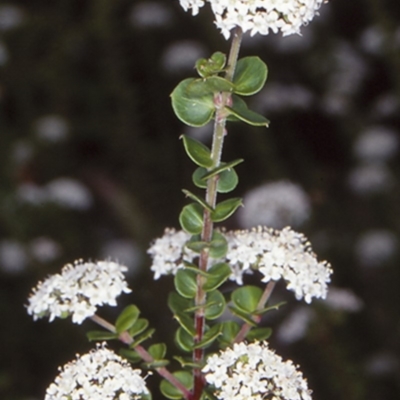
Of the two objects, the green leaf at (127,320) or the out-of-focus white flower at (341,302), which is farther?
the out-of-focus white flower at (341,302)

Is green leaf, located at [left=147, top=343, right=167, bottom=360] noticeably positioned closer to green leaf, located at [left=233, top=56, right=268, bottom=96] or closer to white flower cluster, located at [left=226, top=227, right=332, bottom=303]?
white flower cluster, located at [left=226, top=227, right=332, bottom=303]

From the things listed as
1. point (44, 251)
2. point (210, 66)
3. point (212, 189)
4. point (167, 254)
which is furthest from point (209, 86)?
point (44, 251)

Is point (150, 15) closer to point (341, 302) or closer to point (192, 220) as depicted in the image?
point (341, 302)

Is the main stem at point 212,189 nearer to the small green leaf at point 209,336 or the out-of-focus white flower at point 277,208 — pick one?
the small green leaf at point 209,336

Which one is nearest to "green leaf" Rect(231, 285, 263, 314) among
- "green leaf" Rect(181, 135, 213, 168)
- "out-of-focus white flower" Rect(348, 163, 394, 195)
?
"green leaf" Rect(181, 135, 213, 168)

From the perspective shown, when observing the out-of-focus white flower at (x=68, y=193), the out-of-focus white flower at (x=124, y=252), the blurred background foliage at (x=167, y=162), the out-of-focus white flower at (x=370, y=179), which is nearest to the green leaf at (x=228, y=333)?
the blurred background foliage at (x=167, y=162)
